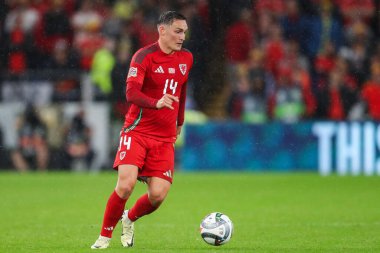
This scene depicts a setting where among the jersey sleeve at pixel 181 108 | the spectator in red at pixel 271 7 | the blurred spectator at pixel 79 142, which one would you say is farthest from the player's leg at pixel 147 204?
the spectator in red at pixel 271 7

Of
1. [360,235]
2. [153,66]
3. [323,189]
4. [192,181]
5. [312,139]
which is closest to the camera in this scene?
[153,66]

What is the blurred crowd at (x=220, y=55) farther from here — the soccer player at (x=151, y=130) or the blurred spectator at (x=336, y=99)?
the soccer player at (x=151, y=130)

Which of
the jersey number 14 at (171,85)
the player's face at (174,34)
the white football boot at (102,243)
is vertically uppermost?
the player's face at (174,34)

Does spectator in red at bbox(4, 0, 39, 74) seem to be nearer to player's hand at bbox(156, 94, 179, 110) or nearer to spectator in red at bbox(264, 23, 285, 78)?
spectator in red at bbox(264, 23, 285, 78)

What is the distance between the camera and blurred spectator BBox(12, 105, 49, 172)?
68.9 feet

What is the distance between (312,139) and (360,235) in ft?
32.1

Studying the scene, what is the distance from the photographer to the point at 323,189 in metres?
16.8

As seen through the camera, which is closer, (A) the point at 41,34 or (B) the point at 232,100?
(B) the point at 232,100

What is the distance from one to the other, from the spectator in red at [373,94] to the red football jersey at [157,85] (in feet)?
37.8

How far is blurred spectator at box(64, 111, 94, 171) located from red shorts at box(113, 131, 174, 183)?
11.5 metres

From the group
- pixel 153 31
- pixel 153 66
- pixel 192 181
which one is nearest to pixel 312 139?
pixel 192 181

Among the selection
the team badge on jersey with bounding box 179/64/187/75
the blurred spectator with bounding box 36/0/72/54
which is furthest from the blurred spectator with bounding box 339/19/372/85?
the team badge on jersey with bounding box 179/64/187/75

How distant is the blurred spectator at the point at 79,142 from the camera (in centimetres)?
2080

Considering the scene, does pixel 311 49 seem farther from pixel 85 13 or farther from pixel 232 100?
pixel 85 13
